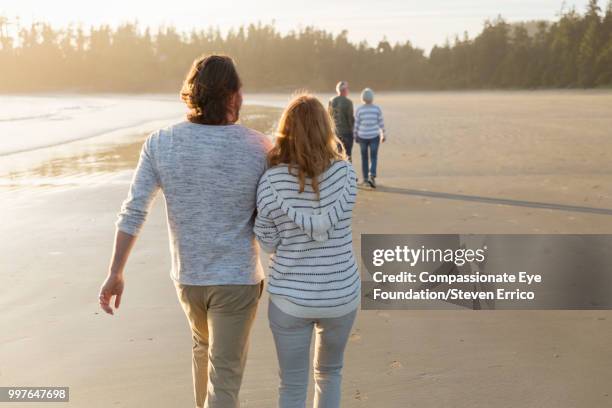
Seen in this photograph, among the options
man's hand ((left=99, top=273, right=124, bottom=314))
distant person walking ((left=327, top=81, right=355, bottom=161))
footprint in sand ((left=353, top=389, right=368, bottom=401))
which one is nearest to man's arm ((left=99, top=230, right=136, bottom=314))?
man's hand ((left=99, top=273, right=124, bottom=314))

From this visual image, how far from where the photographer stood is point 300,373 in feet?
9.20

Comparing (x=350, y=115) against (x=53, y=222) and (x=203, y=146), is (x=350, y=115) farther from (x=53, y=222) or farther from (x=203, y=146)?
(x=203, y=146)

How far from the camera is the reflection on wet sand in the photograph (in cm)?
1334

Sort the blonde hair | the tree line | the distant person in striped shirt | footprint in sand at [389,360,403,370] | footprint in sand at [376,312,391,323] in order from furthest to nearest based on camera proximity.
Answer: the tree line → the distant person in striped shirt → footprint in sand at [376,312,391,323] → footprint in sand at [389,360,403,370] → the blonde hair

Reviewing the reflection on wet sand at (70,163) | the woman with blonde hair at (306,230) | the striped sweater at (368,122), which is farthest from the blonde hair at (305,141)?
the reflection on wet sand at (70,163)

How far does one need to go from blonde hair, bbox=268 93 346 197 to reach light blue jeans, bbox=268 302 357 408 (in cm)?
52

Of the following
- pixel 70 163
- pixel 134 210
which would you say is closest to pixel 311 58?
pixel 70 163

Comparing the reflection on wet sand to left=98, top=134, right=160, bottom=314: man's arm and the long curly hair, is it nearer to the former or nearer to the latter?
left=98, top=134, right=160, bottom=314: man's arm

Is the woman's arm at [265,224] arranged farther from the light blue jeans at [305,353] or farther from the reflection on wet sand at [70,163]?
the reflection on wet sand at [70,163]

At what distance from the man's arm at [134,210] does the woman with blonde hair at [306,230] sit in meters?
0.44

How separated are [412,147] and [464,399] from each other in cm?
1544

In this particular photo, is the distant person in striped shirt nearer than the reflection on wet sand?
Yes

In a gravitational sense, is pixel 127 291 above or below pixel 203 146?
below

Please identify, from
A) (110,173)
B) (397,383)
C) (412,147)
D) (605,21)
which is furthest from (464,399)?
(605,21)
